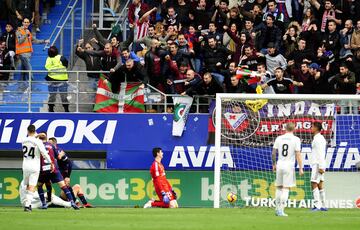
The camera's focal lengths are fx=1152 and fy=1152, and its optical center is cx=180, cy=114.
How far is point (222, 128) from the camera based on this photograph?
29125 mm

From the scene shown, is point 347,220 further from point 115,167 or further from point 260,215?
point 115,167

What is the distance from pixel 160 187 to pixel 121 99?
3.93 m

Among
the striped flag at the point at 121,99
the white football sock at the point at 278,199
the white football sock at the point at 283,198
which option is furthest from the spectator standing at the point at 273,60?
the white football sock at the point at 283,198

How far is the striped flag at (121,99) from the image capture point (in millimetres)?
30031

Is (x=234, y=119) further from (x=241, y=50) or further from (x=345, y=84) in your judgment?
(x=345, y=84)

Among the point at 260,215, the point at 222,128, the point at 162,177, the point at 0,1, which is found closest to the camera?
the point at 260,215

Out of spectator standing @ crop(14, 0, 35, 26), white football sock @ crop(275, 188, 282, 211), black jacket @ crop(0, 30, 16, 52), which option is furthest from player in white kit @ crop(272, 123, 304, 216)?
spectator standing @ crop(14, 0, 35, 26)

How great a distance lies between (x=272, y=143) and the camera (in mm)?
29047

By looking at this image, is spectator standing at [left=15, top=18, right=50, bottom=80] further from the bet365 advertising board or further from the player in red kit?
the player in red kit

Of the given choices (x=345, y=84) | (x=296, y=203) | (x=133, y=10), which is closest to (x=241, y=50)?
(x=345, y=84)

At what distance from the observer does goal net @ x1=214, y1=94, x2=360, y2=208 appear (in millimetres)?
28484

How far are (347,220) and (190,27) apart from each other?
37.0 ft

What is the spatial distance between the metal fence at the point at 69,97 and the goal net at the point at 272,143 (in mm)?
1383

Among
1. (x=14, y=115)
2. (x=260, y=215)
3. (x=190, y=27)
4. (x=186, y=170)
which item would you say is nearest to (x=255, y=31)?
(x=190, y=27)
